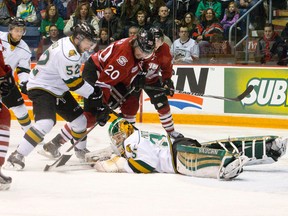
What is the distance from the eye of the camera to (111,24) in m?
10.4

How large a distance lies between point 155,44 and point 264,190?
65.9 inches

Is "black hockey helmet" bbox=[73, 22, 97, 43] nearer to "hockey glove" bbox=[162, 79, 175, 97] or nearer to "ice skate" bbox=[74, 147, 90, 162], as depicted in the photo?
"ice skate" bbox=[74, 147, 90, 162]

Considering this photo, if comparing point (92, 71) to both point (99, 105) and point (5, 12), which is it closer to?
point (99, 105)

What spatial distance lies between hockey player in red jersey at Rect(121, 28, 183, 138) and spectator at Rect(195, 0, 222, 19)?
2.85 m

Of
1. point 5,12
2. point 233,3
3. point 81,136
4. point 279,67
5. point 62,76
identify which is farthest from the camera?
point 5,12

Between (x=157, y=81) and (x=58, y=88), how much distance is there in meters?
1.45

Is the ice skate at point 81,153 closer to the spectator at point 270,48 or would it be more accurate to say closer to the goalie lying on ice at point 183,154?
the goalie lying on ice at point 183,154

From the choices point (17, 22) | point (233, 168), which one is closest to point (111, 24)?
point (17, 22)

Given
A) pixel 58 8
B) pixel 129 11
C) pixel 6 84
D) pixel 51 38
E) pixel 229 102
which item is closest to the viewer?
pixel 6 84

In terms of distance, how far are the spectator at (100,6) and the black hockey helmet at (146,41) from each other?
417 cm

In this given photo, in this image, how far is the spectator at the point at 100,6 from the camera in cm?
1052

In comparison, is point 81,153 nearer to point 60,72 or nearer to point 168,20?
point 60,72

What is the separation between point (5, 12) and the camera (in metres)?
11.1

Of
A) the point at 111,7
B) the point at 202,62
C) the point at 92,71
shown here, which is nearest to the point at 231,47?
the point at 202,62
